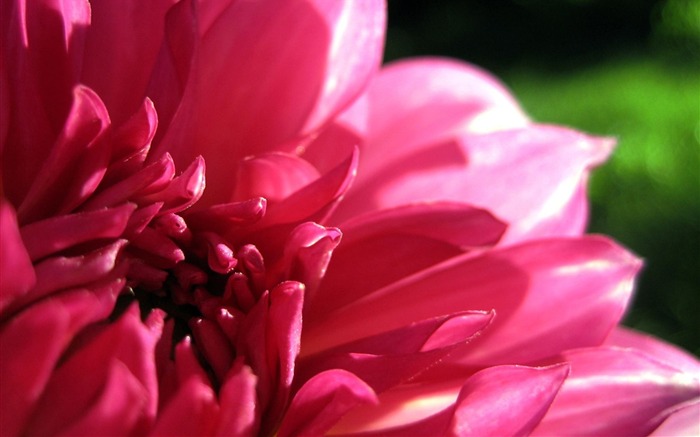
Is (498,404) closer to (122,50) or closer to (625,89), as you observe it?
(122,50)

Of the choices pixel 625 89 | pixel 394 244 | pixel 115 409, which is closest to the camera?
pixel 115 409

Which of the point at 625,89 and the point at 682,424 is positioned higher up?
the point at 682,424

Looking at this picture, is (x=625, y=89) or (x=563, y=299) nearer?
(x=563, y=299)

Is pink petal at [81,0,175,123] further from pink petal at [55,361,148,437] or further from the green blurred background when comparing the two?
the green blurred background

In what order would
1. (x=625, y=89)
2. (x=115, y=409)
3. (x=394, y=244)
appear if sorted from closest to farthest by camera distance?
1. (x=115, y=409)
2. (x=394, y=244)
3. (x=625, y=89)

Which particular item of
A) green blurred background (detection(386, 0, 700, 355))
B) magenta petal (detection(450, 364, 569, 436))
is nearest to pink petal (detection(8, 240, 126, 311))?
Answer: magenta petal (detection(450, 364, 569, 436))

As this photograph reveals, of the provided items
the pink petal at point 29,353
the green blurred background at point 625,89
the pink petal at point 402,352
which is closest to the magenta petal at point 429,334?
the pink petal at point 402,352

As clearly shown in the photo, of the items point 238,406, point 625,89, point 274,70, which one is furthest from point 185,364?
point 625,89

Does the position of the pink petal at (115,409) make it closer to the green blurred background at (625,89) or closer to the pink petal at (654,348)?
the pink petal at (654,348)
